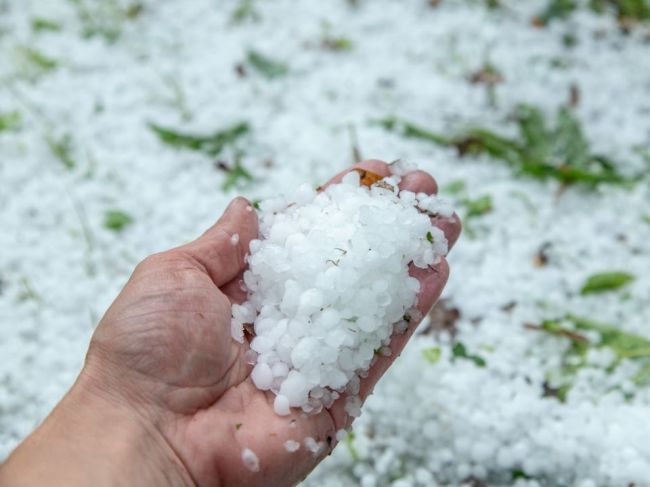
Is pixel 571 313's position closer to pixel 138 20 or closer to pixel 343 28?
pixel 343 28

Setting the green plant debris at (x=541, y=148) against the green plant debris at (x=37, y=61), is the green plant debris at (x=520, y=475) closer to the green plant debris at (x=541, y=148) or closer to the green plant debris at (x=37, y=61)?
the green plant debris at (x=541, y=148)

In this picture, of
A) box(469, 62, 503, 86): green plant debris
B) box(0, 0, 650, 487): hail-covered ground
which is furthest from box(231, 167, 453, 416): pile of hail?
box(469, 62, 503, 86): green plant debris

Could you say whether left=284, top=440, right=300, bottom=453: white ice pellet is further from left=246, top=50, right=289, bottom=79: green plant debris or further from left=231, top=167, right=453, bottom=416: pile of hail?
left=246, top=50, right=289, bottom=79: green plant debris

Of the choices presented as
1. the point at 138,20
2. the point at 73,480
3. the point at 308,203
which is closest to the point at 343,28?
the point at 138,20

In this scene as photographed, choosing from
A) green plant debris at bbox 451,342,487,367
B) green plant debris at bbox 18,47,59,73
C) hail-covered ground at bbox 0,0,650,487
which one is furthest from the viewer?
green plant debris at bbox 18,47,59,73

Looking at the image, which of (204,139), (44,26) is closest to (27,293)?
(204,139)

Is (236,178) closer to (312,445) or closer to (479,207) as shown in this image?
(479,207)
